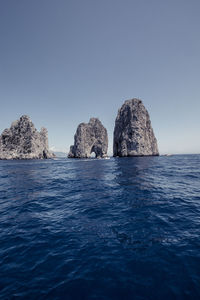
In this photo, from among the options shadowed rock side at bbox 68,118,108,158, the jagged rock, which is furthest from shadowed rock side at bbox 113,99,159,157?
the jagged rock

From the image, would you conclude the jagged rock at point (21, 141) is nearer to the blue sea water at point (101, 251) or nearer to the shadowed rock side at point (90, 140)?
the shadowed rock side at point (90, 140)

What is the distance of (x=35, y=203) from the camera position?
1040 cm

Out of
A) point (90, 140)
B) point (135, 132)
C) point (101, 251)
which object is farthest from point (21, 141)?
point (101, 251)

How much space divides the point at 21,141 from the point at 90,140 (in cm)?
5636

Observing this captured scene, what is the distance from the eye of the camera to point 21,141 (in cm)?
10575

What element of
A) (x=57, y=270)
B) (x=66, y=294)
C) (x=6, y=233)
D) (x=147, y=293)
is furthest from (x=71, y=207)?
(x=147, y=293)

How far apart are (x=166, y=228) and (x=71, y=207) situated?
6.04 metres

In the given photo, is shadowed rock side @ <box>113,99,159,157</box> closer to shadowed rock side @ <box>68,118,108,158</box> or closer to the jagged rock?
shadowed rock side @ <box>68,118,108,158</box>

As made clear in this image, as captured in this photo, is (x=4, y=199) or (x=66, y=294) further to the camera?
(x=4, y=199)

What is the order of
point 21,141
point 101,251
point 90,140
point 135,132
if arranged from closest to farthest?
point 101,251 < point 135,132 < point 21,141 < point 90,140

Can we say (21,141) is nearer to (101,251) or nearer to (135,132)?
(135,132)

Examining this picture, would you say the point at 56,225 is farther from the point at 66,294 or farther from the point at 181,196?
the point at 181,196

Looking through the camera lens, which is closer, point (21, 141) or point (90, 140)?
point (21, 141)

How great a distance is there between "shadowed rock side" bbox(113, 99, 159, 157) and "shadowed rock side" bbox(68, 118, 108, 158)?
25.8 m
